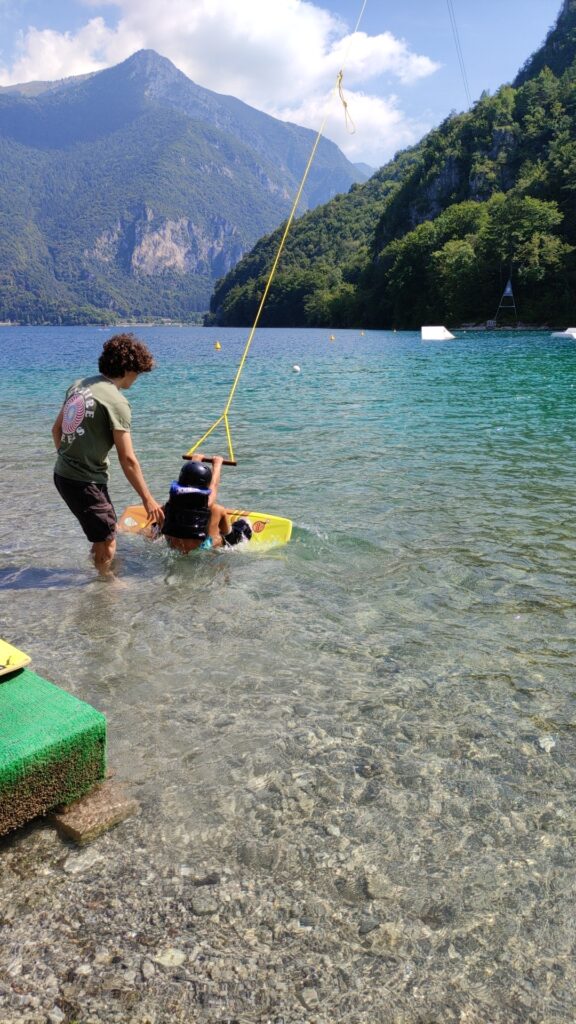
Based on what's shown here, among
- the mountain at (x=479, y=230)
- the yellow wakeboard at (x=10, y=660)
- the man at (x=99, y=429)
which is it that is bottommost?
the yellow wakeboard at (x=10, y=660)

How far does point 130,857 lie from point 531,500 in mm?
8668

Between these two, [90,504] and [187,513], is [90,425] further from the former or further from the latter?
[187,513]

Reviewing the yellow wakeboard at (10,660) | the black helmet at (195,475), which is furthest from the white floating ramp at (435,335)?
the yellow wakeboard at (10,660)

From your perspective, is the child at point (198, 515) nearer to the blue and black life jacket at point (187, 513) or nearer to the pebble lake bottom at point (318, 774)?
the blue and black life jacket at point (187, 513)

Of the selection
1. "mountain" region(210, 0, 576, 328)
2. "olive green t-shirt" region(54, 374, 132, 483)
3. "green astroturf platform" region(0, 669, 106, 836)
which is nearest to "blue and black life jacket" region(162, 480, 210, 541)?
"olive green t-shirt" region(54, 374, 132, 483)

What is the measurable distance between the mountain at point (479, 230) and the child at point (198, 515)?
93.6m

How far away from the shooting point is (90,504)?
6.86 meters

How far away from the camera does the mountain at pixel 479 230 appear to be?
99750mm

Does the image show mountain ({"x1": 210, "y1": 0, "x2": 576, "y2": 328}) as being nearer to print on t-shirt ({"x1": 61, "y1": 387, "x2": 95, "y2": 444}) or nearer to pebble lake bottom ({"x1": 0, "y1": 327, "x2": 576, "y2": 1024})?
pebble lake bottom ({"x1": 0, "y1": 327, "x2": 576, "y2": 1024})

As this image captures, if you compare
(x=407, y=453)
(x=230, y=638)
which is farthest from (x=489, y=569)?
(x=407, y=453)

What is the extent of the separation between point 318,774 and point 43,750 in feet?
5.33

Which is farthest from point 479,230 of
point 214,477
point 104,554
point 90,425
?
point 90,425

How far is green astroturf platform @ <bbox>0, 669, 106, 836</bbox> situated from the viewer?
330 centimetres

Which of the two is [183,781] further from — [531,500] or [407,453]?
[407,453]
